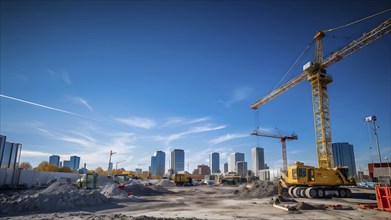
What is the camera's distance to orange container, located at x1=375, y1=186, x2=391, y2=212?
1575 centimetres

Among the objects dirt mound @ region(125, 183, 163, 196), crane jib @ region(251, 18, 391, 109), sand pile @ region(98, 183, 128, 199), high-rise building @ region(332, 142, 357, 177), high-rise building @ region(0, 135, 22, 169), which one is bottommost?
dirt mound @ region(125, 183, 163, 196)

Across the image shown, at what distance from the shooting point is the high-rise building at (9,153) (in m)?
37.4

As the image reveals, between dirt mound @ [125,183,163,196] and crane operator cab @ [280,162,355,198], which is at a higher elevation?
crane operator cab @ [280,162,355,198]

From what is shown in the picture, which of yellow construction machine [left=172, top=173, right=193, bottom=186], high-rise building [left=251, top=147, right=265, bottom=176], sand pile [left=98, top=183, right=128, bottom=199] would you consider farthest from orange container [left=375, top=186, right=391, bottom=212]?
high-rise building [left=251, top=147, right=265, bottom=176]

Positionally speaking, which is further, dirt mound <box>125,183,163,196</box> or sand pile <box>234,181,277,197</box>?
dirt mound <box>125,183,163,196</box>

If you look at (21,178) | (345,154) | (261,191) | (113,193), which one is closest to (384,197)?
(261,191)

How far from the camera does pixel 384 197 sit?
16.2 m

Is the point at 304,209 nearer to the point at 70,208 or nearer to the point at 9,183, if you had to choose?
the point at 70,208

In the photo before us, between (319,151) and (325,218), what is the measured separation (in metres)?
29.9

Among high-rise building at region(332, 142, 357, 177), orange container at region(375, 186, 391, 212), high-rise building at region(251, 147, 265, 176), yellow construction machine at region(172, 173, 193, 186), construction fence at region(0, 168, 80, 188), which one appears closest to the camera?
orange container at region(375, 186, 391, 212)

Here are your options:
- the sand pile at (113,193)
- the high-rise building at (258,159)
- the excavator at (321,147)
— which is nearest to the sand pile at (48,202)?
the sand pile at (113,193)

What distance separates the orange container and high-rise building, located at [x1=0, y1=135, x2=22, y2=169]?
45.2 metres

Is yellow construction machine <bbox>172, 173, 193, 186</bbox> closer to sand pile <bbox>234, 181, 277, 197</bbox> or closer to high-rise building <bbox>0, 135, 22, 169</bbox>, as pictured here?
high-rise building <bbox>0, 135, 22, 169</bbox>

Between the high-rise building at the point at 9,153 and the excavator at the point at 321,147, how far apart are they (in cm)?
3898
